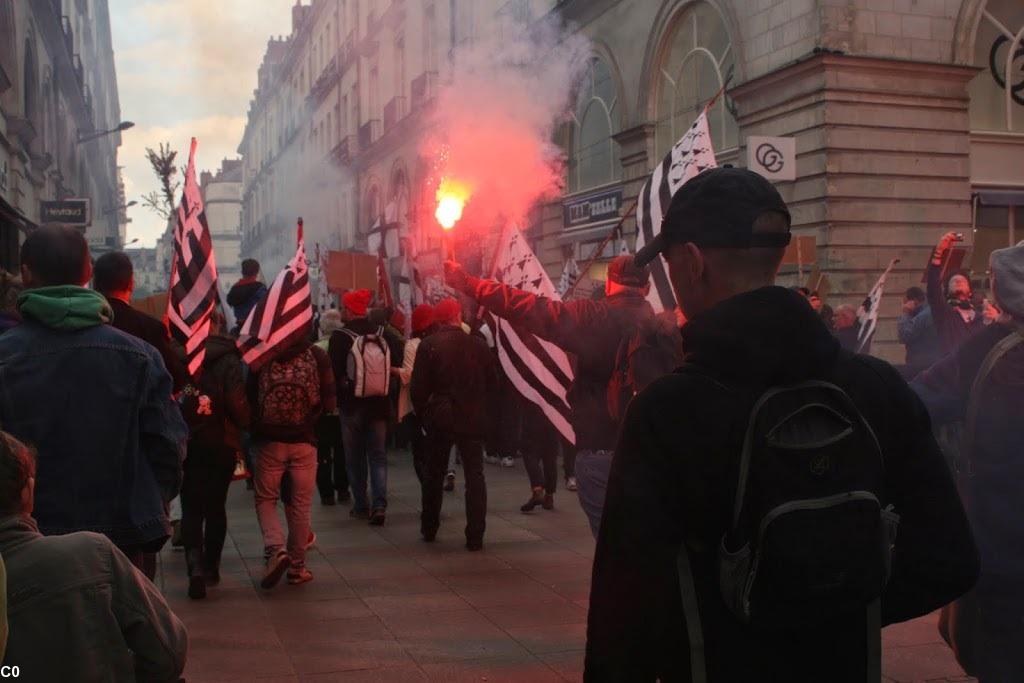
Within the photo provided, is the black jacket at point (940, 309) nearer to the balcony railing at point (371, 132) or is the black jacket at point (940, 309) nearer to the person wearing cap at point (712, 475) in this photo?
the person wearing cap at point (712, 475)

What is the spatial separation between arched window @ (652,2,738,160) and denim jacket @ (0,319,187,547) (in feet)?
48.5

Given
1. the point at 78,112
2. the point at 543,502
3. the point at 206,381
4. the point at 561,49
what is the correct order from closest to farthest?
the point at 206,381 < the point at 543,502 < the point at 561,49 < the point at 78,112

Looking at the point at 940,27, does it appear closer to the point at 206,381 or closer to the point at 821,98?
the point at 821,98

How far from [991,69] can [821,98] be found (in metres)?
3.26

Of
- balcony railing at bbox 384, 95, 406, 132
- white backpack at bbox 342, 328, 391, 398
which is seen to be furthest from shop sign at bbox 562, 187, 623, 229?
balcony railing at bbox 384, 95, 406, 132

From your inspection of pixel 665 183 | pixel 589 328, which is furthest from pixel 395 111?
pixel 589 328

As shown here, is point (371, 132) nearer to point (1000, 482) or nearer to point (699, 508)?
point (1000, 482)

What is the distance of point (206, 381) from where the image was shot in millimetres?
7629

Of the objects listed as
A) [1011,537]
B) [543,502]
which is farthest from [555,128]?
[1011,537]

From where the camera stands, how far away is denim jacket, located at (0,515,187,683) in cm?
263

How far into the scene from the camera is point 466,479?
9.02m

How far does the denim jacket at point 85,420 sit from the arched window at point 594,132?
18305 millimetres

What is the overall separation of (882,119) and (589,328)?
448 inches

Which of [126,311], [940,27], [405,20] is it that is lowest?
[126,311]
